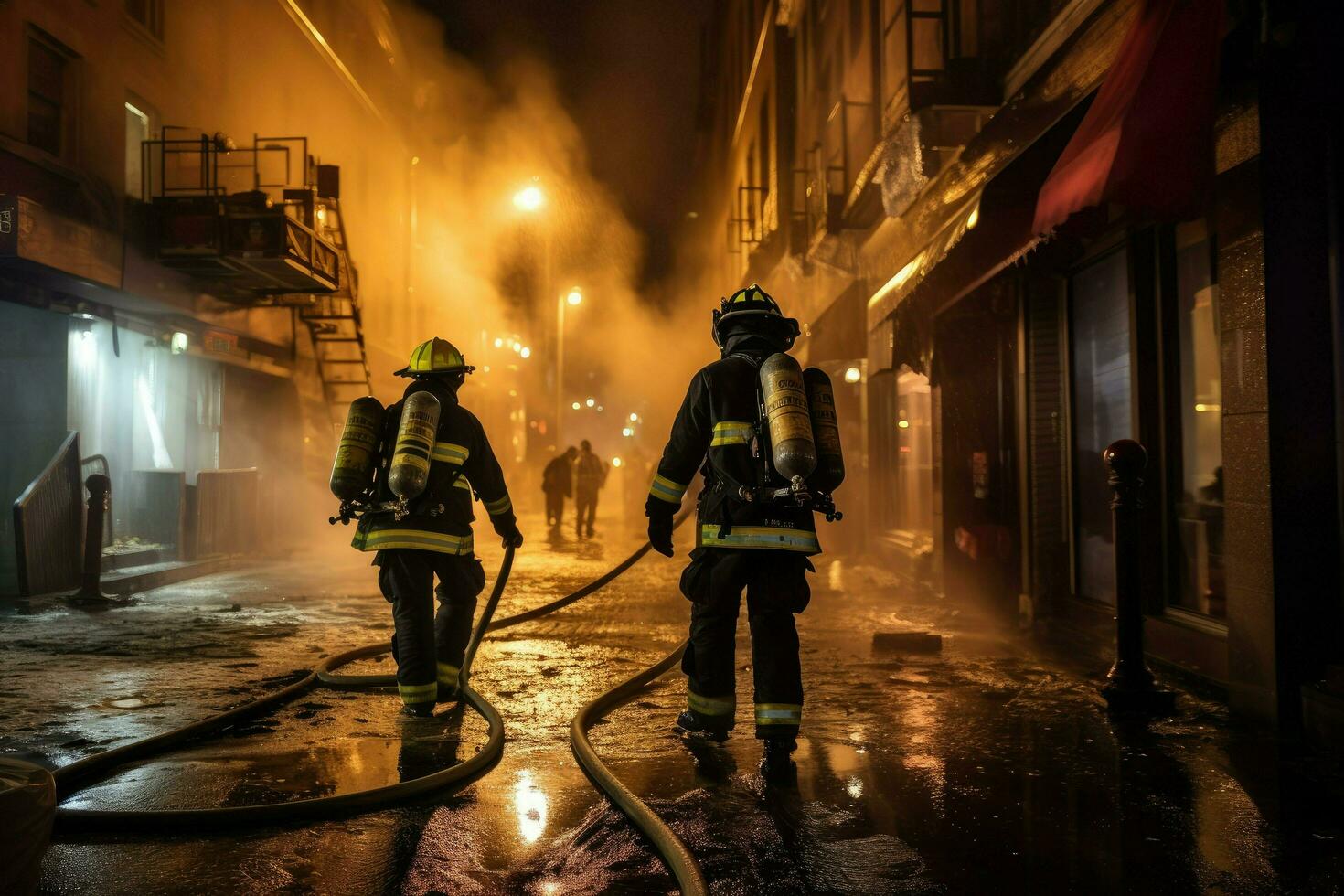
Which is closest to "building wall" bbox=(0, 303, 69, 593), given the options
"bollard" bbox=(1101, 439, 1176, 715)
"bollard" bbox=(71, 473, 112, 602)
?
"bollard" bbox=(71, 473, 112, 602)

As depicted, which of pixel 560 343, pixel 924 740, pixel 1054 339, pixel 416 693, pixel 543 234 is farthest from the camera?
pixel 543 234

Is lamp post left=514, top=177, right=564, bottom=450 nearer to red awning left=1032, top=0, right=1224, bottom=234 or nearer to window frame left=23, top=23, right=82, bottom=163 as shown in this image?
window frame left=23, top=23, right=82, bottom=163

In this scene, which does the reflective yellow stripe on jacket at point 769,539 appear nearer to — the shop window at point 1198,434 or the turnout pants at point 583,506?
the shop window at point 1198,434

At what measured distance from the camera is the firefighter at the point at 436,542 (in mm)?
4699

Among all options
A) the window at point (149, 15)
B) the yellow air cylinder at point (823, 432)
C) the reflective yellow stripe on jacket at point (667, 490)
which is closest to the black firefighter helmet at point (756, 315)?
the yellow air cylinder at point (823, 432)

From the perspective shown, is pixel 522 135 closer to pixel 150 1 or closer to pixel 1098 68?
pixel 150 1

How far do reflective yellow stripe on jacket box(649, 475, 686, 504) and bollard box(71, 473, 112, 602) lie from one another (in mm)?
7014

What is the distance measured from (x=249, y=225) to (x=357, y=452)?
9.96 metres

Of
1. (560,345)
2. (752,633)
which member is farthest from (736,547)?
(560,345)

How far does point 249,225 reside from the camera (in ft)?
43.9

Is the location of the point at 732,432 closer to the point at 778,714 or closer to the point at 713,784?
the point at 778,714

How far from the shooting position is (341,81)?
2181 cm

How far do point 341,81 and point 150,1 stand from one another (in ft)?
27.1

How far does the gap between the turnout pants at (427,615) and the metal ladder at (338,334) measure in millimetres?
12985
